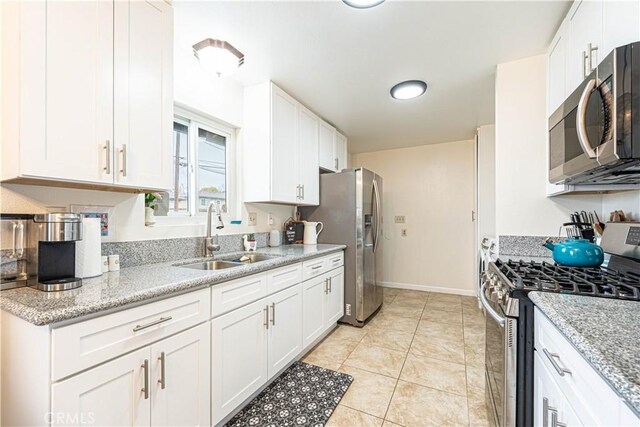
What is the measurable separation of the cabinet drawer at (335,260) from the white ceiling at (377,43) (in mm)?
1568

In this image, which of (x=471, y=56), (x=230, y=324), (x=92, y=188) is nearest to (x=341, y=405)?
(x=230, y=324)

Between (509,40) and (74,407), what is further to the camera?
(509,40)

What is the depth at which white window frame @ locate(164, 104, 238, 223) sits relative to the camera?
6.98 ft

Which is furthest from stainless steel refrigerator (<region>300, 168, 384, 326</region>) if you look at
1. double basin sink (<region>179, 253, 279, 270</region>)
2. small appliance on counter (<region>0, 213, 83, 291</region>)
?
small appliance on counter (<region>0, 213, 83, 291</region>)

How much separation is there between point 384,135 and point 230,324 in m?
3.24

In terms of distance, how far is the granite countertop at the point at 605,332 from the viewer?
20.8 inches

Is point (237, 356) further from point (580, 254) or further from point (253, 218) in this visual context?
point (580, 254)

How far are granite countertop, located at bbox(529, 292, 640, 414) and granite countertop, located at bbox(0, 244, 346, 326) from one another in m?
1.38

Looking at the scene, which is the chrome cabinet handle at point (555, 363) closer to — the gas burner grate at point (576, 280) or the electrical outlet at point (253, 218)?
the gas burner grate at point (576, 280)

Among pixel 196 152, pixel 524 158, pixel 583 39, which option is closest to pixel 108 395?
pixel 196 152

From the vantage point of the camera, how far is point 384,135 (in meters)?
3.89

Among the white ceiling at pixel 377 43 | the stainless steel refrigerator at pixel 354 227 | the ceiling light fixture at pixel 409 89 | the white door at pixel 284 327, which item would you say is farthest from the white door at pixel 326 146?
→ the white door at pixel 284 327

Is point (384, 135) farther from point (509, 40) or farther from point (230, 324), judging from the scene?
point (230, 324)

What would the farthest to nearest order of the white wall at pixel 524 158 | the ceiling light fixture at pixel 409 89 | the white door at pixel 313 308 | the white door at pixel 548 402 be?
1. the ceiling light fixture at pixel 409 89
2. the white door at pixel 313 308
3. the white wall at pixel 524 158
4. the white door at pixel 548 402
